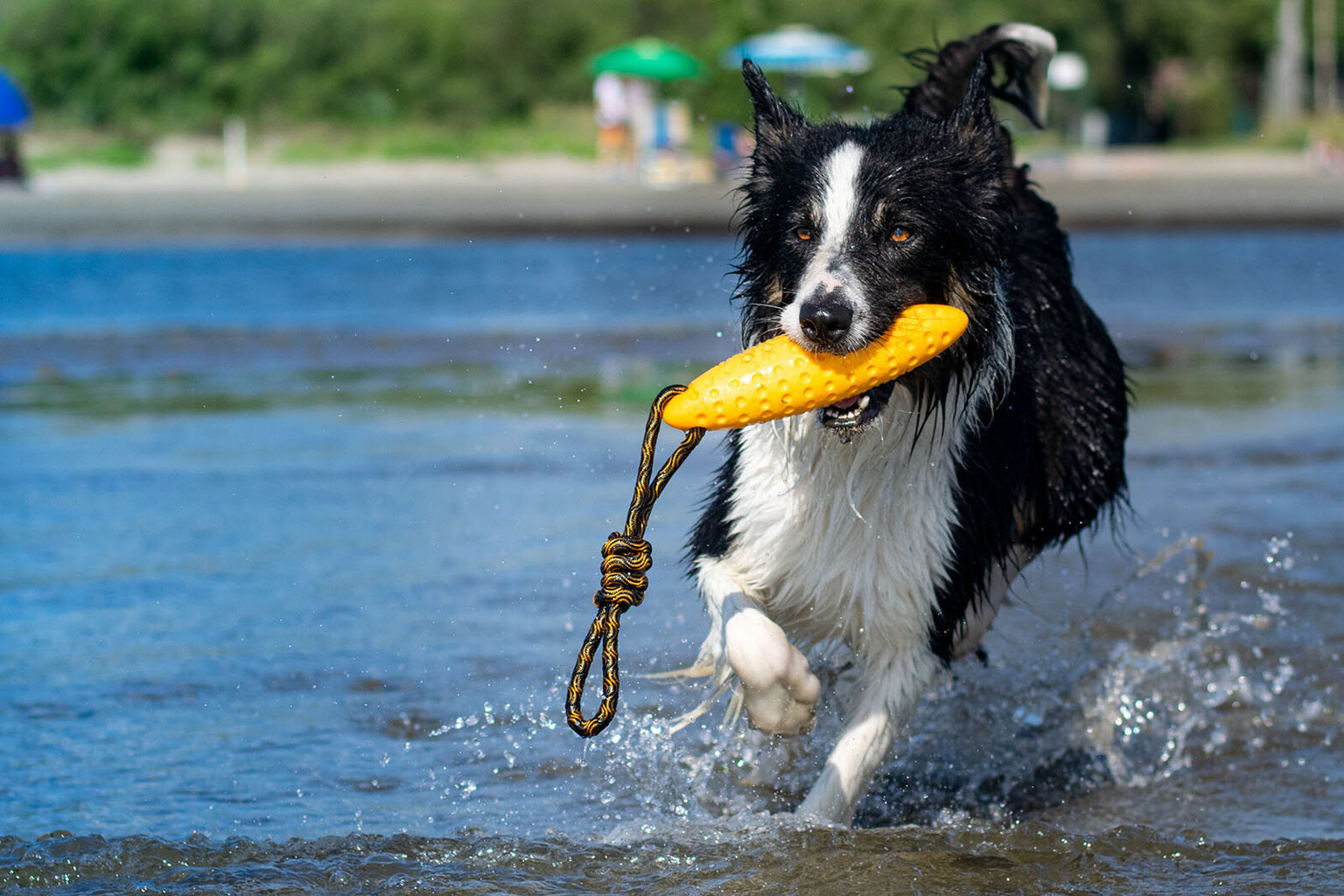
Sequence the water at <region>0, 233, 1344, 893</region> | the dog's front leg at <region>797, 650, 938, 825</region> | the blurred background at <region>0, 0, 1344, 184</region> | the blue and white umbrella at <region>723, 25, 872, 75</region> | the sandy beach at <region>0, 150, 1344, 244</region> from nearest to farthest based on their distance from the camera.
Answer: the water at <region>0, 233, 1344, 893</region>
the dog's front leg at <region>797, 650, 938, 825</region>
the sandy beach at <region>0, 150, 1344, 244</region>
the blue and white umbrella at <region>723, 25, 872, 75</region>
the blurred background at <region>0, 0, 1344, 184</region>

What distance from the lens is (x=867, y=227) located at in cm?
362

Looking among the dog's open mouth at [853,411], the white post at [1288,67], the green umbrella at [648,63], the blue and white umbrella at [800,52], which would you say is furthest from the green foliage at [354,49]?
the dog's open mouth at [853,411]

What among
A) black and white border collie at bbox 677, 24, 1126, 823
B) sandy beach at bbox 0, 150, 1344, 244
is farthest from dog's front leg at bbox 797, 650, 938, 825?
sandy beach at bbox 0, 150, 1344, 244

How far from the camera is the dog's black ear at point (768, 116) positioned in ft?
12.8

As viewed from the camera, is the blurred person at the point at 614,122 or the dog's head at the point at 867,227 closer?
the dog's head at the point at 867,227

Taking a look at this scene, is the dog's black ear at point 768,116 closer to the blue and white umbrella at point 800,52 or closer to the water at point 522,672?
the water at point 522,672

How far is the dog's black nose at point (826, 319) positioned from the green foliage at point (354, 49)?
3840cm

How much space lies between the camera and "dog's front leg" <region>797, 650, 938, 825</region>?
3883 millimetres

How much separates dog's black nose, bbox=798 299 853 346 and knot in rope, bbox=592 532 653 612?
0.61 metres

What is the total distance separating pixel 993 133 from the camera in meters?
3.81

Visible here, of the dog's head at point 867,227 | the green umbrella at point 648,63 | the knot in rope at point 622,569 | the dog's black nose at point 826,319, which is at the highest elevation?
the green umbrella at point 648,63

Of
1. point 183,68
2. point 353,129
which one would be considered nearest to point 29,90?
point 183,68

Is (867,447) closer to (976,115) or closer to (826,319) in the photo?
(826,319)

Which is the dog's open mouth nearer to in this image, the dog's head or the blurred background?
the dog's head
